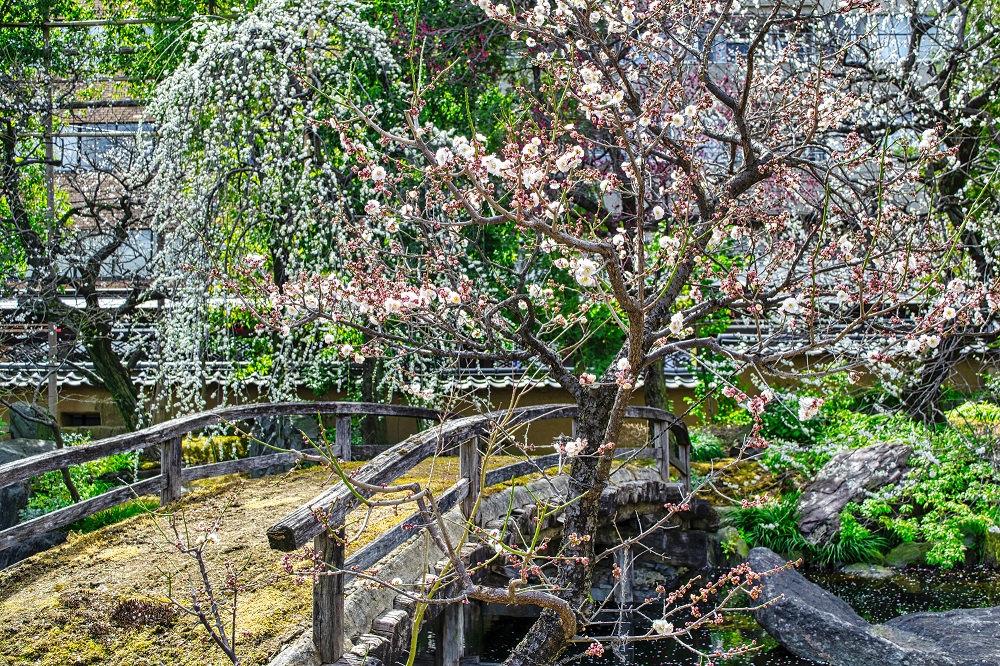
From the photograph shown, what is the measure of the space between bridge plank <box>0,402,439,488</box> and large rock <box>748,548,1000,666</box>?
3.93 metres

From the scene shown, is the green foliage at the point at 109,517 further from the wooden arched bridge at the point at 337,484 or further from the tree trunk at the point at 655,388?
the tree trunk at the point at 655,388

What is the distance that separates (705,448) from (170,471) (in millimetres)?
8922

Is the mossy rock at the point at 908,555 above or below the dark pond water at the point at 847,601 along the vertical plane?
above

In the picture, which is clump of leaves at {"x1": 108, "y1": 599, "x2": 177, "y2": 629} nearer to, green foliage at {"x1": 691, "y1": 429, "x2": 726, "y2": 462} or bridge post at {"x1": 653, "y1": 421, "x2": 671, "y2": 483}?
bridge post at {"x1": 653, "y1": 421, "x2": 671, "y2": 483}

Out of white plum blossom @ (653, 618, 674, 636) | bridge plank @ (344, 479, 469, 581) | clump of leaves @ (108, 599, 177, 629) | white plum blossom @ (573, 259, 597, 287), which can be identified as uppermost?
white plum blossom @ (573, 259, 597, 287)

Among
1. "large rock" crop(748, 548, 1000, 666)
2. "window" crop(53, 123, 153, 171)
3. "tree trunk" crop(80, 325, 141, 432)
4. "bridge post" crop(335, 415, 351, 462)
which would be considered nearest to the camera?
"large rock" crop(748, 548, 1000, 666)

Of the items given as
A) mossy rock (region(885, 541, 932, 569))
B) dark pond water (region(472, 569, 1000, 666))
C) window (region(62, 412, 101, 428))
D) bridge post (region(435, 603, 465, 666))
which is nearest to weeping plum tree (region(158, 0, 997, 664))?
bridge post (region(435, 603, 465, 666))

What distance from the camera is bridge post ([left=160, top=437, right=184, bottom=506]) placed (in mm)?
6891

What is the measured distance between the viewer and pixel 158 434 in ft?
21.6

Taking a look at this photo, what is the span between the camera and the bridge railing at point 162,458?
5.57 metres

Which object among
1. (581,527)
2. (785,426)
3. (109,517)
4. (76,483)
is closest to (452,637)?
(581,527)

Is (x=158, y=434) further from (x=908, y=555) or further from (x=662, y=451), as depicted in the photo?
(x=908, y=555)

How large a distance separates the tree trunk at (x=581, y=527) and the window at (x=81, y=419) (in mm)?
12725

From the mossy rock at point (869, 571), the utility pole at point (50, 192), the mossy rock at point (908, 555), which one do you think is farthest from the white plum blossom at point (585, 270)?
the mossy rock at point (908, 555)
